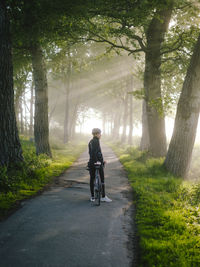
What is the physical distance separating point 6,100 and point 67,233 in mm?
5546

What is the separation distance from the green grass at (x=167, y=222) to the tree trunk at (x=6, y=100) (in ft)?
15.9

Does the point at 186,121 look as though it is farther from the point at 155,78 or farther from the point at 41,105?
the point at 41,105

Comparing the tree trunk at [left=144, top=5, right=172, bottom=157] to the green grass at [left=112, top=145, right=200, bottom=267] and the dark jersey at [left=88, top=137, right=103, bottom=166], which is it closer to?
the green grass at [left=112, top=145, right=200, bottom=267]

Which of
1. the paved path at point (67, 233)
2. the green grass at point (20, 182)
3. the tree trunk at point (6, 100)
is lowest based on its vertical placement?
the paved path at point (67, 233)

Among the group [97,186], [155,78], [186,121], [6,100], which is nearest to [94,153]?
[97,186]

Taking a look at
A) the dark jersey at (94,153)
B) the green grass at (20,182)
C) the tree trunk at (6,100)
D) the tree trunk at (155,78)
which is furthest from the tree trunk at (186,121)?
the tree trunk at (6,100)

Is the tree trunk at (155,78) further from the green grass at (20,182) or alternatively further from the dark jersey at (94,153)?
the green grass at (20,182)

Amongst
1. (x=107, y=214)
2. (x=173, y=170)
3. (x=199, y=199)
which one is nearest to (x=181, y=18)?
(x=173, y=170)

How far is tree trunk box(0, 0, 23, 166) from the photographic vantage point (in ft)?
24.4

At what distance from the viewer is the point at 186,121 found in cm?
889

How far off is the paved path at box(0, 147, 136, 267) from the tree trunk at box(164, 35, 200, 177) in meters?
3.78

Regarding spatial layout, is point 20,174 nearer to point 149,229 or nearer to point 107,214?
point 107,214

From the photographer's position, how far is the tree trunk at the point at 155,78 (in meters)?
11.2

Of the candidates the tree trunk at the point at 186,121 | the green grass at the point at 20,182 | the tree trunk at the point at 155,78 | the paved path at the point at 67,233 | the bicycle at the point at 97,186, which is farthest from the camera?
the tree trunk at the point at 155,78
